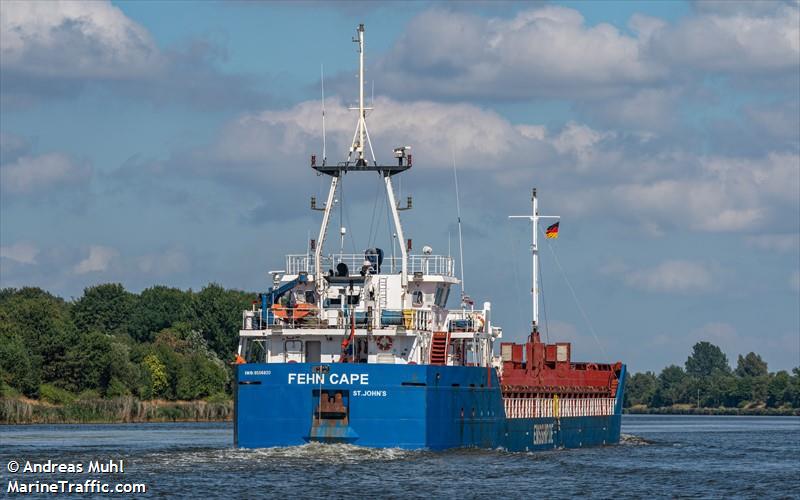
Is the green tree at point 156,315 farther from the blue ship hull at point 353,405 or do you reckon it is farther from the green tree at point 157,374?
the blue ship hull at point 353,405

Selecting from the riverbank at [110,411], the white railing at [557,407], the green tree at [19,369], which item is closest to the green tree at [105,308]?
the riverbank at [110,411]

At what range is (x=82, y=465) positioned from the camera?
56.4m

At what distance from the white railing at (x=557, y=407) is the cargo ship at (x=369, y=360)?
0.20m

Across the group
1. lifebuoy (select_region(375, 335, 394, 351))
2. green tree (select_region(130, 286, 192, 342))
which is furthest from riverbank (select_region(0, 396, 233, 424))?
lifebuoy (select_region(375, 335, 394, 351))

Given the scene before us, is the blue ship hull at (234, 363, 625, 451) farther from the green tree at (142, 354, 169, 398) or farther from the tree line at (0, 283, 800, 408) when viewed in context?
the green tree at (142, 354, 169, 398)

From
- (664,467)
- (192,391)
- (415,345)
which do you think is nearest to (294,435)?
(415,345)

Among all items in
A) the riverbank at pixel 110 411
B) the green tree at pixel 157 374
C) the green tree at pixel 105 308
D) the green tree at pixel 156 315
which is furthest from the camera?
the green tree at pixel 105 308

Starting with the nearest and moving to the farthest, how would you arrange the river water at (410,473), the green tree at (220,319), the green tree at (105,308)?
1. the river water at (410,473)
2. the green tree at (220,319)
3. the green tree at (105,308)

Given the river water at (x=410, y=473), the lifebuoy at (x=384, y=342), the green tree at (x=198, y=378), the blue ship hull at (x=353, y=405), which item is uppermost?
the green tree at (x=198, y=378)

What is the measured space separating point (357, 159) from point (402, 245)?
404cm

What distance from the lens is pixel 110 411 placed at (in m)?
118

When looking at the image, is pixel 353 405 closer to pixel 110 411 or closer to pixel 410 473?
pixel 410 473

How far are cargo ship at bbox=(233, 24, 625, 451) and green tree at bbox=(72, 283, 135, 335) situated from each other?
114m

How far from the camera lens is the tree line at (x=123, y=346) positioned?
11731cm
